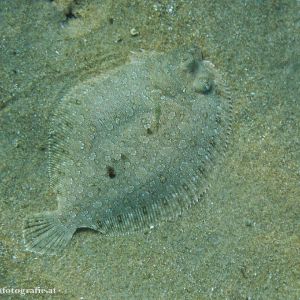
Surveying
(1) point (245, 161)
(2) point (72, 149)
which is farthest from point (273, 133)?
(2) point (72, 149)

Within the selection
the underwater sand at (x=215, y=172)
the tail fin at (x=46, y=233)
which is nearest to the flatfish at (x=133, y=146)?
the tail fin at (x=46, y=233)

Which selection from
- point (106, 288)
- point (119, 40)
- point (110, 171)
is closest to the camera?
point (110, 171)

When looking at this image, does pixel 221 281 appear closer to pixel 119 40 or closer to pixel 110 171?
pixel 110 171

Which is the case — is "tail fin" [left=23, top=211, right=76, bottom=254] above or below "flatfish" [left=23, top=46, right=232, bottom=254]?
below

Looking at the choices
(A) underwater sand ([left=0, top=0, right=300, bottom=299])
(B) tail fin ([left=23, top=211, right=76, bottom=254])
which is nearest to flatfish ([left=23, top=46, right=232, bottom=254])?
(B) tail fin ([left=23, top=211, right=76, bottom=254])

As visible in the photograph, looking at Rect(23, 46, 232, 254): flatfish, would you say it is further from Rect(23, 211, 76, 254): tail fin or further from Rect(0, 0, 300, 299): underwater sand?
Rect(0, 0, 300, 299): underwater sand

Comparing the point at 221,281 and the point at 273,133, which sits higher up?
the point at 273,133

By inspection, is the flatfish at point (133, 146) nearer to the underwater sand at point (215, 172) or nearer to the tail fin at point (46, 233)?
the tail fin at point (46, 233)
